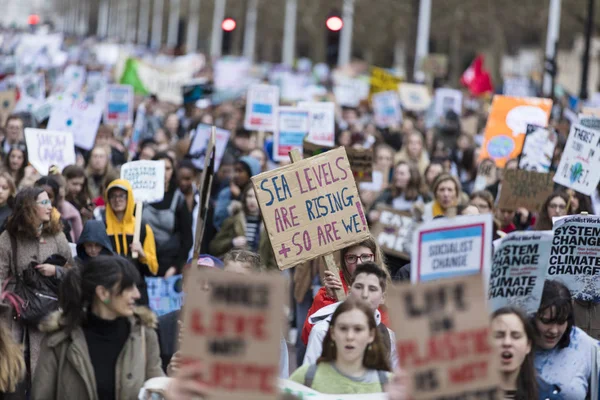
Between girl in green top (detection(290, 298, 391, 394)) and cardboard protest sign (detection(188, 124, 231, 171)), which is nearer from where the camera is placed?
girl in green top (detection(290, 298, 391, 394))

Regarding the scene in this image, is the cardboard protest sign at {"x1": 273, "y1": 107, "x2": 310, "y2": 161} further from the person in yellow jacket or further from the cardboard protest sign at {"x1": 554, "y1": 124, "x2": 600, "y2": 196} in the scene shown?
the person in yellow jacket

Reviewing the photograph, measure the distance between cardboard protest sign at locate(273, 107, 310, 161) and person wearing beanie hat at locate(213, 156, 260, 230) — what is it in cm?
195

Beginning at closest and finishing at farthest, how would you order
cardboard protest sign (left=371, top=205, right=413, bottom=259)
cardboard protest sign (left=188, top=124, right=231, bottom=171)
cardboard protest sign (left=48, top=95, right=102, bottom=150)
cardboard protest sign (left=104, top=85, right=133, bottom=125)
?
cardboard protest sign (left=371, top=205, right=413, bottom=259) → cardboard protest sign (left=48, top=95, right=102, bottom=150) → cardboard protest sign (left=188, top=124, right=231, bottom=171) → cardboard protest sign (left=104, top=85, right=133, bottom=125)

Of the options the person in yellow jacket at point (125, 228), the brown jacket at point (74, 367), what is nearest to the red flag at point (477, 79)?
the person in yellow jacket at point (125, 228)

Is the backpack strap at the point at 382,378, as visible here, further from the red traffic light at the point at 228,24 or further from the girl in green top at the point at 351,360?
the red traffic light at the point at 228,24

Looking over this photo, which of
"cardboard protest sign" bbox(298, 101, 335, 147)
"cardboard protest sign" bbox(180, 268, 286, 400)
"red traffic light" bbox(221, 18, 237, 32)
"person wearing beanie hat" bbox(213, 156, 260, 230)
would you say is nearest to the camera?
"cardboard protest sign" bbox(180, 268, 286, 400)

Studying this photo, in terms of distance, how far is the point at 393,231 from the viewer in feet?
36.6

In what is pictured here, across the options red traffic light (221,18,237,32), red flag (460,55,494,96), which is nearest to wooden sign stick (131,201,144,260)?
red traffic light (221,18,237,32)

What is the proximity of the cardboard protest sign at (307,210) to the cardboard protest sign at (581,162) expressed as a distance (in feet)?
12.6

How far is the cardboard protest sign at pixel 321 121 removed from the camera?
50.4ft

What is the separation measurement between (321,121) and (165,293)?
20.3ft

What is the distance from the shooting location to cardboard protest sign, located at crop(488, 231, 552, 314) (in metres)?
5.97

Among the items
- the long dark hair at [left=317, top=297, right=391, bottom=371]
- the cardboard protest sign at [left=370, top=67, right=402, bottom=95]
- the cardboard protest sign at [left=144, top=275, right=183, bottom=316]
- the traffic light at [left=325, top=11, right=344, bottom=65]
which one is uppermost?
the traffic light at [left=325, top=11, right=344, bottom=65]

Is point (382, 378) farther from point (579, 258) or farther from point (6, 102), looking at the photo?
point (6, 102)
